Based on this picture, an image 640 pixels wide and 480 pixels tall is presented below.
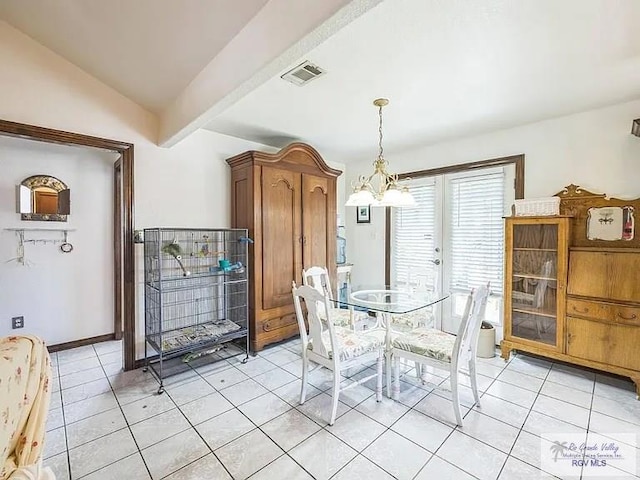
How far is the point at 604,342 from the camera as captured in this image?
2525 mm

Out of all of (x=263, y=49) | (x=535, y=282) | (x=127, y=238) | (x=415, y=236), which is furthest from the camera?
(x=415, y=236)

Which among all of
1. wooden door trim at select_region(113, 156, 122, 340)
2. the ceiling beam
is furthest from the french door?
wooden door trim at select_region(113, 156, 122, 340)

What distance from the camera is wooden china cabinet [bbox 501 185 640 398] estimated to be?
245cm

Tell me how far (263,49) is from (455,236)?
9.80ft

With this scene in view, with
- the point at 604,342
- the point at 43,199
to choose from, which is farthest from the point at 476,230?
the point at 43,199

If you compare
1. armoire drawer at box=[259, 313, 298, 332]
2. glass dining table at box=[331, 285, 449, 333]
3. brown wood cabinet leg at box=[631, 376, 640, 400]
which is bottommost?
brown wood cabinet leg at box=[631, 376, 640, 400]

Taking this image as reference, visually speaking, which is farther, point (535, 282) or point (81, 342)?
point (81, 342)

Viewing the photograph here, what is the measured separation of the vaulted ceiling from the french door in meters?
0.76

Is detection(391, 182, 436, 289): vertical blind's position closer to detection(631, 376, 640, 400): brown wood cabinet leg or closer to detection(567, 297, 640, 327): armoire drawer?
detection(567, 297, 640, 327): armoire drawer

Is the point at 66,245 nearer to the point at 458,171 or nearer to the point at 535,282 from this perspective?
the point at 458,171

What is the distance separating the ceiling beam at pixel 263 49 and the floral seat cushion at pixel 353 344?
180 centimetres

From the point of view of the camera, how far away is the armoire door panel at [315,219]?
3617mm

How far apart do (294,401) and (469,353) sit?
1.36 m

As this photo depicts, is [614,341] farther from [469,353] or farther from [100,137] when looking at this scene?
[100,137]
